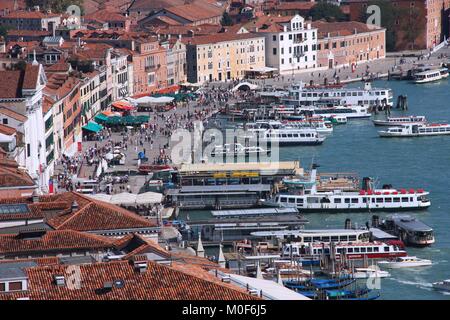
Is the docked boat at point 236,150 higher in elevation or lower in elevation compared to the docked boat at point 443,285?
higher

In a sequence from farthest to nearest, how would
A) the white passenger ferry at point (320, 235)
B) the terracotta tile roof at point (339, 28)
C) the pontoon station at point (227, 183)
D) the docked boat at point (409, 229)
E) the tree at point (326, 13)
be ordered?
the tree at point (326, 13) → the terracotta tile roof at point (339, 28) → the pontoon station at point (227, 183) → the docked boat at point (409, 229) → the white passenger ferry at point (320, 235)

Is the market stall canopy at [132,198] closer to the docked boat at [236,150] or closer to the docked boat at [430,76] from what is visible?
the docked boat at [236,150]

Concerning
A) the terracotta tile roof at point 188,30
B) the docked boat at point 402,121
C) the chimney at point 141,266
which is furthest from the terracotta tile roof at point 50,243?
the terracotta tile roof at point 188,30

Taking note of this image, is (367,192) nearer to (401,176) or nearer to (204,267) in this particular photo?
(401,176)

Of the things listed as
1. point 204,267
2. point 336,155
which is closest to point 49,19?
point 336,155

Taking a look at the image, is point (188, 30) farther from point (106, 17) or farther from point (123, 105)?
point (123, 105)

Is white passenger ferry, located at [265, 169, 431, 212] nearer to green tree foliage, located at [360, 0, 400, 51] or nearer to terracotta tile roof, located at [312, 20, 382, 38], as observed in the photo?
terracotta tile roof, located at [312, 20, 382, 38]

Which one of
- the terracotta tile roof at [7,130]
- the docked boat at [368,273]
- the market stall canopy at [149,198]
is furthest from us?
the market stall canopy at [149,198]
